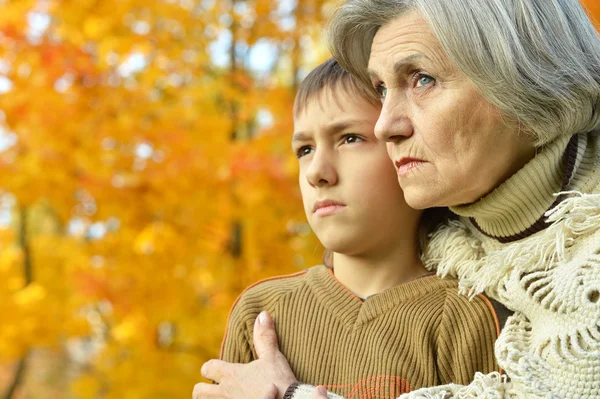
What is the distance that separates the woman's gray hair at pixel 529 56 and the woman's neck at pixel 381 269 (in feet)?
1.62

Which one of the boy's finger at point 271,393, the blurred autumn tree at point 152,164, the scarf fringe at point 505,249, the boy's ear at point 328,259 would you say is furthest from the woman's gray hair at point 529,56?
the blurred autumn tree at point 152,164

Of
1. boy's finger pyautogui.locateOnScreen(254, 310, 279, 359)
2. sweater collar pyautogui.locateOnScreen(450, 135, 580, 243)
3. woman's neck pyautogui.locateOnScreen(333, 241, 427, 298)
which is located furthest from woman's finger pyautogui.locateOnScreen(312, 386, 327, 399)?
sweater collar pyautogui.locateOnScreen(450, 135, 580, 243)

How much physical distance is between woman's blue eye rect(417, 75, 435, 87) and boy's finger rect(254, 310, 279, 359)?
0.73 m

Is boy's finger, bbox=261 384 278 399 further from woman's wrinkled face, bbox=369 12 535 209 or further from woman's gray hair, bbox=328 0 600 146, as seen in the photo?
woman's gray hair, bbox=328 0 600 146

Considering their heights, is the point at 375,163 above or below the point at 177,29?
below

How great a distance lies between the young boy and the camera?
1.78 meters

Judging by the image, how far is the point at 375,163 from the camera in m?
1.90

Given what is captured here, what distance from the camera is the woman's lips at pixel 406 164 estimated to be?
5.68ft

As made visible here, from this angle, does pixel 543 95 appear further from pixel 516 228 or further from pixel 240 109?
pixel 240 109

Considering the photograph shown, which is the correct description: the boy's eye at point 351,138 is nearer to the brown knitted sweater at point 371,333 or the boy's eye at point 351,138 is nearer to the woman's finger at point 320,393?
the brown knitted sweater at point 371,333

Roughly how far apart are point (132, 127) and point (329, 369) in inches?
110

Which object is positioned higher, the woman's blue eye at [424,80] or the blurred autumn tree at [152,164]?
the blurred autumn tree at [152,164]

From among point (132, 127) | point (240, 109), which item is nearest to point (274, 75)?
point (240, 109)

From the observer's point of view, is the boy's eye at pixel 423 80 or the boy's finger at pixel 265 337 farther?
the boy's finger at pixel 265 337
